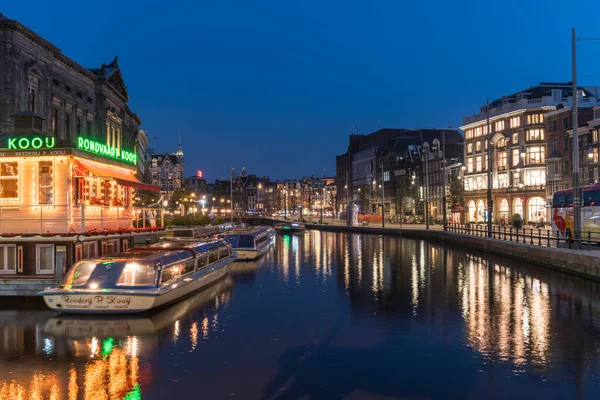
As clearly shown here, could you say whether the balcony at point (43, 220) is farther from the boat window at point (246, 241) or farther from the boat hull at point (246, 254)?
the boat window at point (246, 241)

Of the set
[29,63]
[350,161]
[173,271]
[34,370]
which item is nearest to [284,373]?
[34,370]

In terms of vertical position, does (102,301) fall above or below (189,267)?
below

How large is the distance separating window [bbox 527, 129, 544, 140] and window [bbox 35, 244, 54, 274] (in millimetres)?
83879

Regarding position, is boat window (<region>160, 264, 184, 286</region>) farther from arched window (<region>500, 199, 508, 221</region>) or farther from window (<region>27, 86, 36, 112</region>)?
arched window (<region>500, 199, 508, 221</region>)

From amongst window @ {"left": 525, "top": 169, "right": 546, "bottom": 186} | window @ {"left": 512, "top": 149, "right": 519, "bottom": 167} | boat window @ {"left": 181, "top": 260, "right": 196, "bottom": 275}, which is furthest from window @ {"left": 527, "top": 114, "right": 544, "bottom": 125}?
boat window @ {"left": 181, "top": 260, "right": 196, "bottom": 275}

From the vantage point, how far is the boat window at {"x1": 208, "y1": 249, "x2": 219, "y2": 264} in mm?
34234

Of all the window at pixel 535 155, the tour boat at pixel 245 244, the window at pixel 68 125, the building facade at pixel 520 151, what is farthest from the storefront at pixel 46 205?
the window at pixel 535 155

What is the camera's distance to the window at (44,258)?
26.4 metres

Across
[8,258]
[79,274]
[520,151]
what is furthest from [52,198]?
[520,151]

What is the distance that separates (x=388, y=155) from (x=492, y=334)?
139m

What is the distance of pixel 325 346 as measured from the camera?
18.7 meters

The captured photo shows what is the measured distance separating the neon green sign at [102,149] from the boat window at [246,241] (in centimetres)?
1691

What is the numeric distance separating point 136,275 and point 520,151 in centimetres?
8320

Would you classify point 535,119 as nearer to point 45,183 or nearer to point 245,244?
point 245,244
